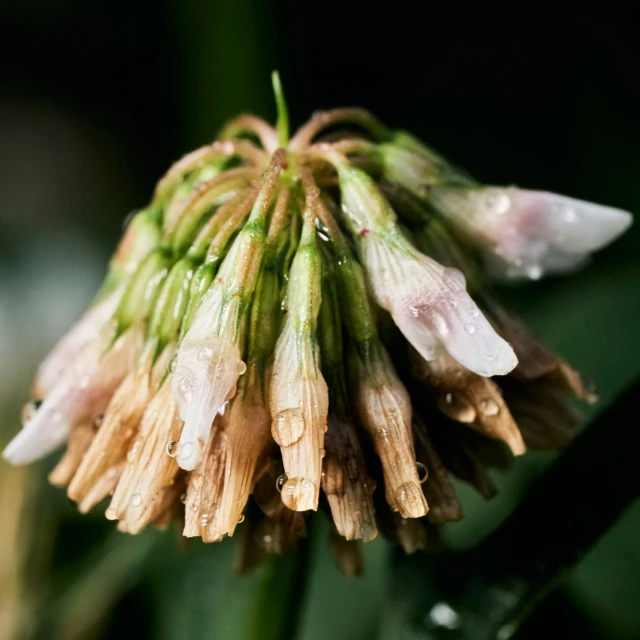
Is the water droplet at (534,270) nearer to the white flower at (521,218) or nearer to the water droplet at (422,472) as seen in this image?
the white flower at (521,218)

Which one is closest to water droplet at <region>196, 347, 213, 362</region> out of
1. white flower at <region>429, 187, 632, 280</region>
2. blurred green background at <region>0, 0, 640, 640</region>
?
white flower at <region>429, 187, 632, 280</region>

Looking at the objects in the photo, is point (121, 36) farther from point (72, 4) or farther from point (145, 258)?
point (145, 258)

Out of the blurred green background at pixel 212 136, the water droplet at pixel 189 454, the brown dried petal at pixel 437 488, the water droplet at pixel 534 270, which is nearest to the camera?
the water droplet at pixel 189 454

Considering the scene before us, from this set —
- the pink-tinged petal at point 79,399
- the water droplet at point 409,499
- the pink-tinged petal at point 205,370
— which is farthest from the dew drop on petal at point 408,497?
the pink-tinged petal at point 79,399

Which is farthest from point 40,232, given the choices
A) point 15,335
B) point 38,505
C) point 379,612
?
point 379,612

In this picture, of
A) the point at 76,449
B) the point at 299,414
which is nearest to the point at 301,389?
the point at 299,414
